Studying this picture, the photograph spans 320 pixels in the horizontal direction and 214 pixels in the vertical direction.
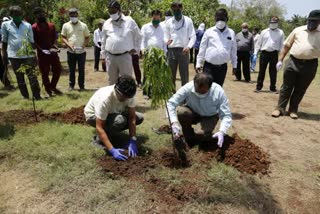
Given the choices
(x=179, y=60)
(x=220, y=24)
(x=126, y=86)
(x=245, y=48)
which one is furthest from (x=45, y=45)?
(x=245, y=48)

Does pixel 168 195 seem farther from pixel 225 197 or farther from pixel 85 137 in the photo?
pixel 85 137

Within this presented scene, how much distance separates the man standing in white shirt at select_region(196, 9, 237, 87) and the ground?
1.08 metres

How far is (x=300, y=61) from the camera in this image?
6480 mm

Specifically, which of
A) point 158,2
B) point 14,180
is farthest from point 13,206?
point 158,2

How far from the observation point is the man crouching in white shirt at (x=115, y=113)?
13.9 feet

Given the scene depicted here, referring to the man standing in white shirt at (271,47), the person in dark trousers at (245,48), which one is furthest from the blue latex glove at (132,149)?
the person in dark trousers at (245,48)

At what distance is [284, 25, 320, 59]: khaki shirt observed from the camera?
624 centimetres

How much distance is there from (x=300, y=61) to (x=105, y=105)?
387 cm

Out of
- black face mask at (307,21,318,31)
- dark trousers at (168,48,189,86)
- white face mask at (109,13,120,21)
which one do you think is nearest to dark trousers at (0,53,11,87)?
white face mask at (109,13,120,21)

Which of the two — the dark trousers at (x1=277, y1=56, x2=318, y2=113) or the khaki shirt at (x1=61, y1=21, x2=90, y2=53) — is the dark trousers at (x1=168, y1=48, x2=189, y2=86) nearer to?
the dark trousers at (x1=277, y1=56, x2=318, y2=113)

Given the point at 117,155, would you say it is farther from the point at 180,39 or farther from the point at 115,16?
the point at 180,39

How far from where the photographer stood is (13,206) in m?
3.67

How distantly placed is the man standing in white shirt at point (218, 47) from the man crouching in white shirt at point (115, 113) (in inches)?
73.8

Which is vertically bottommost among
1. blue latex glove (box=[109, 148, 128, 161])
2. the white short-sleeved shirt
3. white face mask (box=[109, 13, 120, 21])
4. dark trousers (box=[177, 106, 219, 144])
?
blue latex glove (box=[109, 148, 128, 161])
